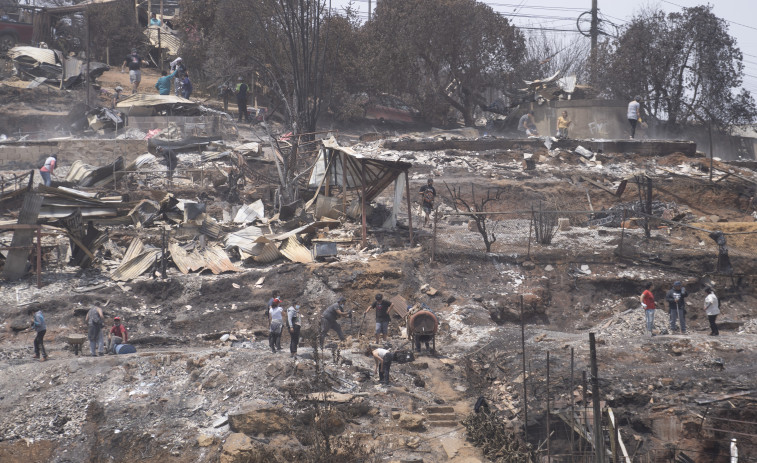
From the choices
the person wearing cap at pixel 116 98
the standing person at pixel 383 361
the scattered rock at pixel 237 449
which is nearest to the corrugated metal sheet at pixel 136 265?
the standing person at pixel 383 361

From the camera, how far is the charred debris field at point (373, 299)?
36.2ft

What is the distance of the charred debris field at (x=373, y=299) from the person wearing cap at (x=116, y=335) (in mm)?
570

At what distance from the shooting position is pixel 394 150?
80.6ft

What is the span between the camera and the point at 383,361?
12.1 metres

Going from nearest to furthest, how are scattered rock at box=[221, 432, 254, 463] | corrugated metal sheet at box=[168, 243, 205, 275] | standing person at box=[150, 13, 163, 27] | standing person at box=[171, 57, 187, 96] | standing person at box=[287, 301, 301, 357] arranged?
scattered rock at box=[221, 432, 254, 463], standing person at box=[287, 301, 301, 357], corrugated metal sheet at box=[168, 243, 205, 275], standing person at box=[171, 57, 187, 96], standing person at box=[150, 13, 163, 27]

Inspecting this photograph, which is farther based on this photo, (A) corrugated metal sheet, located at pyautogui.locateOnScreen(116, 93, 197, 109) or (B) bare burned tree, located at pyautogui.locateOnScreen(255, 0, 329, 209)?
(A) corrugated metal sheet, located at pyautogui.locateOnScreen(116, 93, 197, 109)

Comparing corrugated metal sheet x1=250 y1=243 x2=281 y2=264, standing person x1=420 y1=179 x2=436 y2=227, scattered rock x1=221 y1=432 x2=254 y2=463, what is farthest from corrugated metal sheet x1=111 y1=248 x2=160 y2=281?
scattered rock x1=221 y1=432 x2=254 y2=463

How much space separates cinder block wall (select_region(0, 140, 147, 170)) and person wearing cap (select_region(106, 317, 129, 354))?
1056cm

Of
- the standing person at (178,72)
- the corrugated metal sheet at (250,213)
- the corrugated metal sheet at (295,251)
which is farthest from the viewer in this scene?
the standing person at (178,72)

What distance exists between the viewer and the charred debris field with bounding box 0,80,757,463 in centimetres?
1104

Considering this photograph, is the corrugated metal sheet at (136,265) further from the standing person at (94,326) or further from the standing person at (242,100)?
the standing person at (242,100)

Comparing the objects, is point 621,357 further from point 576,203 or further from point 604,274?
point 576,203

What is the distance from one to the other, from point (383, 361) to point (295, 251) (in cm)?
567

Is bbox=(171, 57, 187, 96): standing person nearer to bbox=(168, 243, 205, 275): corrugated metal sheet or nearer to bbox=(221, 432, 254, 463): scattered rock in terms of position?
bbox=(168, 243, 205, 275): corrugated metal sheet
